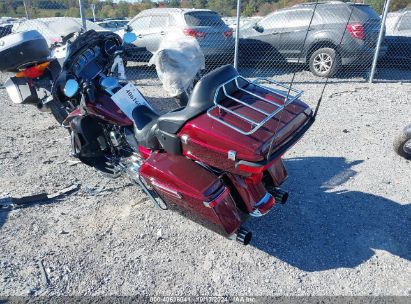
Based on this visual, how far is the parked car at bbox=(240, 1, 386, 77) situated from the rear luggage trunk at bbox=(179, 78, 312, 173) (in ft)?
17.2

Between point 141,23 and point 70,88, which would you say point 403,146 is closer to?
point 70,88

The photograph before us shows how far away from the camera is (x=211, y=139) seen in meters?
2.43

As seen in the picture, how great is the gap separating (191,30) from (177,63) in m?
2.47

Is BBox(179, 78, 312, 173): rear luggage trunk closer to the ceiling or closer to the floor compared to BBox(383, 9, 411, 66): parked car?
closer to the ceiling

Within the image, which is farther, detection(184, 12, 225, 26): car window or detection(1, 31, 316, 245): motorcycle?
detection(184, 12, 225, 26): car window

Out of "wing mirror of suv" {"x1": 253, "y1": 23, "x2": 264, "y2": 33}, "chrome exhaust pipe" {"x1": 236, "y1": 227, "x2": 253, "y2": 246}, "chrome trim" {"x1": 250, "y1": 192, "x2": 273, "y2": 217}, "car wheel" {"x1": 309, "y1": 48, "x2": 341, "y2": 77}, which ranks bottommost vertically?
"car wheel" {"x1": 309, "y1": 48, "x2": 341, "y2": 77}

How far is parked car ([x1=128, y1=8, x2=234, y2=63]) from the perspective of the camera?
841 cm

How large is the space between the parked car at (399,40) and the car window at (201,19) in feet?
13.9

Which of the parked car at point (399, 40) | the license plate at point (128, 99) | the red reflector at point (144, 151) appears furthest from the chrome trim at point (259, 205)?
the parked car at point (399, 40)

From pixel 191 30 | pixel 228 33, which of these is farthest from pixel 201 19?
pixel 228 33

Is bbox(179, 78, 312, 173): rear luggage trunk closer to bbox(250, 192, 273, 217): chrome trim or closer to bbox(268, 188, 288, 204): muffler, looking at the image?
bbox(250, 192, 273, 217): chrome trim

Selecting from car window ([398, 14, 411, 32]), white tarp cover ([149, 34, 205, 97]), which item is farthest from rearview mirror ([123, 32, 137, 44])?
car window ([398, 14, 411, 32])

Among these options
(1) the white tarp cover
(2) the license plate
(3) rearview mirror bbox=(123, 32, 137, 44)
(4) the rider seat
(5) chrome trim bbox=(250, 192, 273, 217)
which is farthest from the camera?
(1) the white tarp cover

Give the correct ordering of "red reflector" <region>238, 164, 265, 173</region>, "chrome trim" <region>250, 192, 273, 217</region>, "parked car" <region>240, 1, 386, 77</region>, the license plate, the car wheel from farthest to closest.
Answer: the car wheel
"parked car" <region>240, 1, 386, 77</region>
the license plate
"chrome trim" <region>250, 192, 273, 217</region>
"red reflector" <region>238, 164, 265, 173</region>
